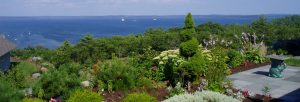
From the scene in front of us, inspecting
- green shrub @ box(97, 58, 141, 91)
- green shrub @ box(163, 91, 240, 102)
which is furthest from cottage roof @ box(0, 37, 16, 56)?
green shrub @ box(163, 91, 240, 102)

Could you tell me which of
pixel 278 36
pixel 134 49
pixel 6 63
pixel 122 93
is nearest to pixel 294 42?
pixel 278 36

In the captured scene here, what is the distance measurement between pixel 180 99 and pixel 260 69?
782cm

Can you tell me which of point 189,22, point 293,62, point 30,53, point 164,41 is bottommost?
point 30,53

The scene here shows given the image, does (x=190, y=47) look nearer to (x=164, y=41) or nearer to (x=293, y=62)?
(x=293, y=62)

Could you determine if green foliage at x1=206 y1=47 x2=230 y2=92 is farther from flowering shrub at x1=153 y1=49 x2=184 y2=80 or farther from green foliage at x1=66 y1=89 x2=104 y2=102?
green foliage at x1=66 y1=89 x2=104 y2=102

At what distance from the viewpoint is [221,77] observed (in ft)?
33.7

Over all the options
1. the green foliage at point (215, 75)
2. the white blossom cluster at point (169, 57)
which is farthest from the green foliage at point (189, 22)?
the green foliage at point (215, 75)

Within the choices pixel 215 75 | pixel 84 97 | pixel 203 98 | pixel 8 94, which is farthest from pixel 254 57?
pixel 8 94

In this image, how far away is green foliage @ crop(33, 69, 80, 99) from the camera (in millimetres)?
9539

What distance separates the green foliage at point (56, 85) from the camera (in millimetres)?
9539

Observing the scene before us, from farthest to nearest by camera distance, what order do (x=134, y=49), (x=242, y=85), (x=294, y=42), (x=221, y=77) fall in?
(x=134, y=49) < (x=294, y=42) < (x=242, y=85) < (x=221, y=77)

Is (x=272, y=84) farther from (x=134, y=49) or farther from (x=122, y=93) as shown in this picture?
(x=134, y=49)

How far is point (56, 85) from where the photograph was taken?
31.4ft

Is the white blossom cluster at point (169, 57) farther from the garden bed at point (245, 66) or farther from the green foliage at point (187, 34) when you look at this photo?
the garden bed at point (245, 66)
